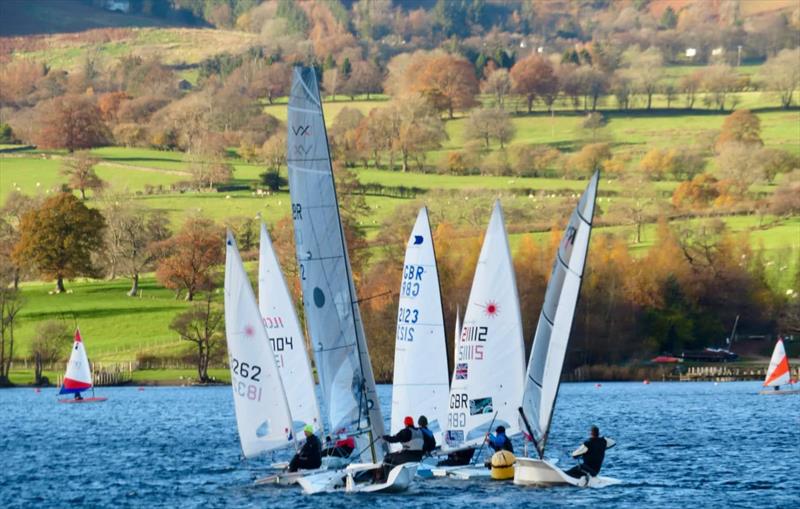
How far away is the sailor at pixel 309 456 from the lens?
135 feet

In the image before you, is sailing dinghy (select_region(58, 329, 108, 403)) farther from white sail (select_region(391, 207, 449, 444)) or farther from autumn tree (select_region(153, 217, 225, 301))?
white sail (select_region(391, 207, 449, 444))

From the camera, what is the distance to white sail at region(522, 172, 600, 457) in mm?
40094

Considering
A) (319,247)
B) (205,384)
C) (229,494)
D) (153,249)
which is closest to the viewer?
(319,247)

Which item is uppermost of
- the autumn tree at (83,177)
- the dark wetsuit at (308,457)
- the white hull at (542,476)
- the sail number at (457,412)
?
the autumn tree at (83,177)

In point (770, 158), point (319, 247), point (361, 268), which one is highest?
point (770, 158)

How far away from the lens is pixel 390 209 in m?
154

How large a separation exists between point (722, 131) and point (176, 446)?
148551 mm

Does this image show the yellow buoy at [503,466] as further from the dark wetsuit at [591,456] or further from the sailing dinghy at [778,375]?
the sailing dinghy at [778,375]

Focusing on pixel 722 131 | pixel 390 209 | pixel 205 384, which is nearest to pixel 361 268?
pixel 205 384

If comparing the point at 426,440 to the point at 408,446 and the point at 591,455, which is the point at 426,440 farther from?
the point at 591,455

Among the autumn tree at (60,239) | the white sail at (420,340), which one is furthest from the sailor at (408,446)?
the autumn tree at (60,239)

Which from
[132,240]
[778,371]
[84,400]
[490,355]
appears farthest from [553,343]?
[132,240]

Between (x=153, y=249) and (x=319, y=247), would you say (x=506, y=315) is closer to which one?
(x=319, y=247)

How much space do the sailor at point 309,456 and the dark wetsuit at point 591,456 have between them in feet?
21.0
